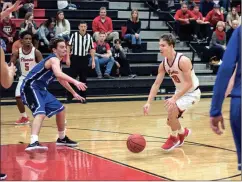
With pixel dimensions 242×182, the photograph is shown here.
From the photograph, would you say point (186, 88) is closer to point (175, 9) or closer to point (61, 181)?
point (61, 181)

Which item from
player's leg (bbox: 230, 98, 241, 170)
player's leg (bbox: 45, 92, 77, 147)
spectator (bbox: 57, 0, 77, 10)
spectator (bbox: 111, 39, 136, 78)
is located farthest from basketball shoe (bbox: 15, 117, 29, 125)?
player's leg (bbox: 230, 98, 241, 170)

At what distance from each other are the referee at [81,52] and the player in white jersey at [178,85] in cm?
579

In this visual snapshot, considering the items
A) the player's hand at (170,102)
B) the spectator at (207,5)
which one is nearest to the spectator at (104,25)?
the spectator at (207,5)

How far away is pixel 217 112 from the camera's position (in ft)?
13.0

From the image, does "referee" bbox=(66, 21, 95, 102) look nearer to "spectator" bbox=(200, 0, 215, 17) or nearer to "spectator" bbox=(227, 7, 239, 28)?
"spectator" bbox=(227, 7, 239, 28)

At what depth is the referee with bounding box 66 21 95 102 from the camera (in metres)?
13.3

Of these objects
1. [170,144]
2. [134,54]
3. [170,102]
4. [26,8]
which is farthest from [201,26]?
[170,102]

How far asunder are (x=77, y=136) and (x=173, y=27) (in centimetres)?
891

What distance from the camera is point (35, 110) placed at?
7.58 meters

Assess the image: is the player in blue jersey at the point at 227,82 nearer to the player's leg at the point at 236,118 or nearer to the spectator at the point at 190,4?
the player's leg at the point at 236,118

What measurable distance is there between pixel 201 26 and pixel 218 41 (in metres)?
1.04

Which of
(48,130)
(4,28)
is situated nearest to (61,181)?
(48,130)

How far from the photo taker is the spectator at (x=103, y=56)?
14312mm

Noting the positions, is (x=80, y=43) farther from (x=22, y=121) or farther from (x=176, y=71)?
(x=176, y=71)
